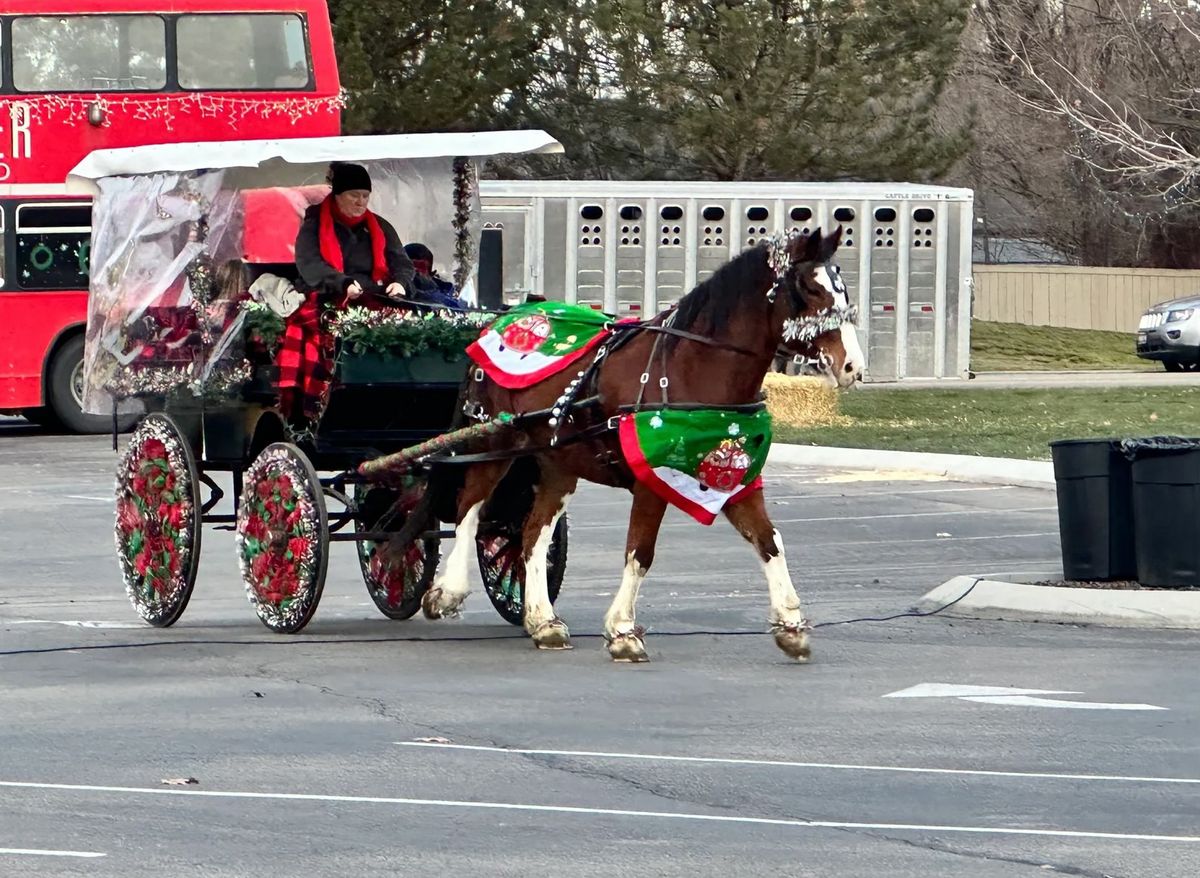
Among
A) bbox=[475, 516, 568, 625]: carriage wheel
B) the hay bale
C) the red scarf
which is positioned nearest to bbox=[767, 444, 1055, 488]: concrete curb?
the hay bale

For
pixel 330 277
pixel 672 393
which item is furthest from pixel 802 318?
pixel 330 277

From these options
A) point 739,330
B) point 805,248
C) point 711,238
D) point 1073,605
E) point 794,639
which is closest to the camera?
point 805,248

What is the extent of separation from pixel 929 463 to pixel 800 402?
493cm

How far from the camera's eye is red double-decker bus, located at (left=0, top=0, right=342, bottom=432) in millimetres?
24719

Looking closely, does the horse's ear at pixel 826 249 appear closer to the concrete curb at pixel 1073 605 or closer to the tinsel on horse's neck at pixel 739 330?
the tinsel on horse's neck at pixel 739 330

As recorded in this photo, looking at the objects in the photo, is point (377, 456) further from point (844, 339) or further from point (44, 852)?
point (44, 852)

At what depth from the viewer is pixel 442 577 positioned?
11.1m

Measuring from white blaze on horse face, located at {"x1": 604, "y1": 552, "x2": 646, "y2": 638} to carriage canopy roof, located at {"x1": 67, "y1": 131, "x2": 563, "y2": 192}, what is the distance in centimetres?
221

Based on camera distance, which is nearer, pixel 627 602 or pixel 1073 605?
pixel 627 602

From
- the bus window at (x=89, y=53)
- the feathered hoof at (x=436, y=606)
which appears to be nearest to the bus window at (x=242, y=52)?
the bus window at (x=89, y=53)

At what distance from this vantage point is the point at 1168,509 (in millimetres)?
12500

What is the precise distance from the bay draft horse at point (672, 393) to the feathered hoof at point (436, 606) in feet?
0.04

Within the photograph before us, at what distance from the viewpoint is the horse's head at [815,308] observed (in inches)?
385

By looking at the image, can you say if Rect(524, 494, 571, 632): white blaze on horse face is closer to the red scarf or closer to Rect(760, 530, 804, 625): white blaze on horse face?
Rect(760, 530, 804, 625): white blaze on horse face
